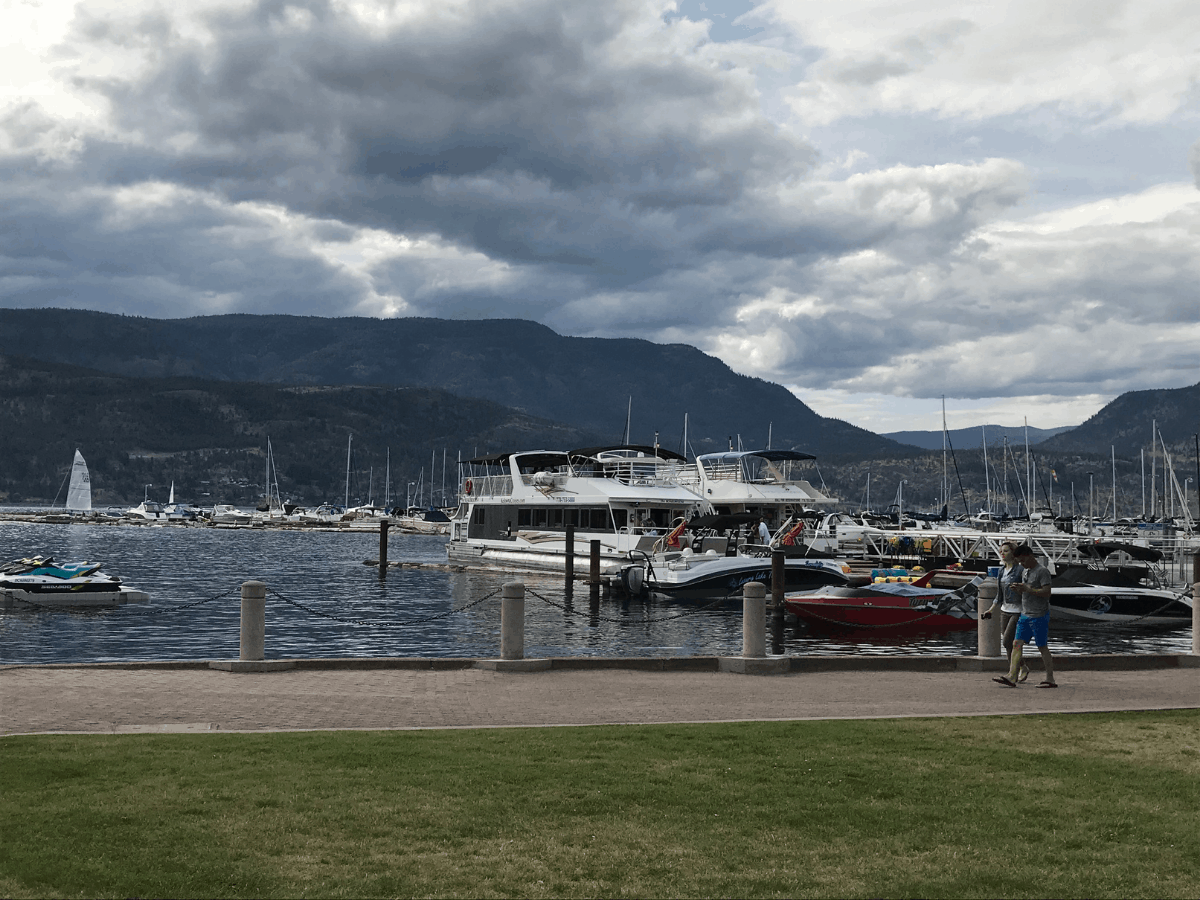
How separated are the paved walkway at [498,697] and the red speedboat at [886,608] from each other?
16437 mm

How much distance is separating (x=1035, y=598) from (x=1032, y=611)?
0.67ft

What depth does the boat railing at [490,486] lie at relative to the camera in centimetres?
6006

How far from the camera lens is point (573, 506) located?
179 ft

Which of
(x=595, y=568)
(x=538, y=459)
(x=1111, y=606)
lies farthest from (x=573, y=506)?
(x=1111, y=606)

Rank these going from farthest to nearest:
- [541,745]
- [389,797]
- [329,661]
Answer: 1. [329,661]
2. [541,745]
3. [389,797]

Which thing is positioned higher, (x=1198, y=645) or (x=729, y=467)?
(x=729, y=467)

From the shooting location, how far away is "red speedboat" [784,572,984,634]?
35.8m

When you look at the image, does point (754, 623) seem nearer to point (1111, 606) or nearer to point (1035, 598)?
point (1035, 598)

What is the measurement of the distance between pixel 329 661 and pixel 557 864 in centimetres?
1117

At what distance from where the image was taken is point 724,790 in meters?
9.85

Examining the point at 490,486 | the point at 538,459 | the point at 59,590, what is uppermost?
the point at 538,459

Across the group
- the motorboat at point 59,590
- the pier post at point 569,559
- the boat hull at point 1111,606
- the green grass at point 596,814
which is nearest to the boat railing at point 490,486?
the pier post at point 569,559

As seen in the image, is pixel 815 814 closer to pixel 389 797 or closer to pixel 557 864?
pixel 557 864

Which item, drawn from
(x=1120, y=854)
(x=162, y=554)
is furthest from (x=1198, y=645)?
(x=162, y=554)
